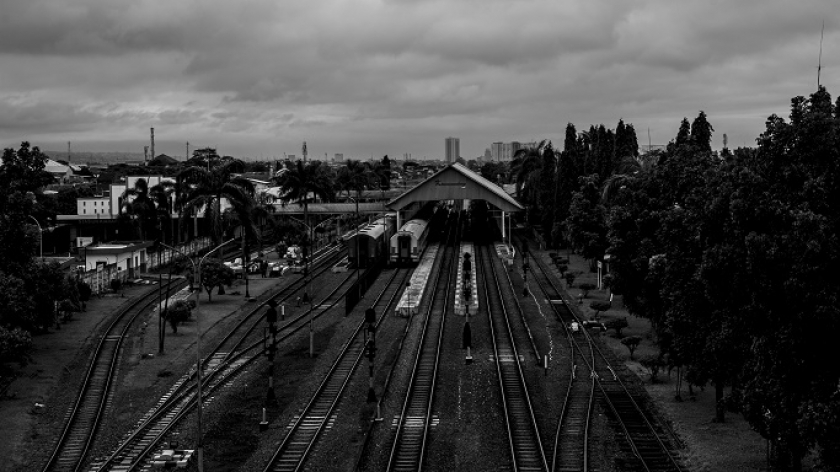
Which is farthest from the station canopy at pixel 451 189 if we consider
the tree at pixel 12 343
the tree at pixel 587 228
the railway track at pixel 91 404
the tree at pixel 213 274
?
the tree at pixel 12 343

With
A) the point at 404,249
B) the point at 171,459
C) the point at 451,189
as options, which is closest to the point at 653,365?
the point at 171,459

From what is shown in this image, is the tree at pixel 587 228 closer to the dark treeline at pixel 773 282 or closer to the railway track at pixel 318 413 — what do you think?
the railway track at pixel 318 413

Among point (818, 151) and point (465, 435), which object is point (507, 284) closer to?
point (465, 435)

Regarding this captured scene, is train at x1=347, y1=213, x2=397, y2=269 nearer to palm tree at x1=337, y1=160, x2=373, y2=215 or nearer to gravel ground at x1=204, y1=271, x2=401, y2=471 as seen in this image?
gravel ground at x1=204, y1=271, x2=401, y2=471

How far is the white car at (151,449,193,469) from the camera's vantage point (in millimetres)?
24578

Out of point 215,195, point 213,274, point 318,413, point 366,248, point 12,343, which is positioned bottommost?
point 318,413

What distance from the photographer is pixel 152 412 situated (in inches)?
1192

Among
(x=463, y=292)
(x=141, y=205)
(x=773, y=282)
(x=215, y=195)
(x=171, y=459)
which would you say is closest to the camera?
(x=773, y=282)

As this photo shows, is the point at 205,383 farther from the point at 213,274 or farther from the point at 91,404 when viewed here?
the point at 213,274

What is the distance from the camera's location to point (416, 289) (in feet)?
184

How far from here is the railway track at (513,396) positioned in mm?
25000

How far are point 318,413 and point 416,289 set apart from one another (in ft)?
87.0

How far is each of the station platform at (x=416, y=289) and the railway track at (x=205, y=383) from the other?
495 cm

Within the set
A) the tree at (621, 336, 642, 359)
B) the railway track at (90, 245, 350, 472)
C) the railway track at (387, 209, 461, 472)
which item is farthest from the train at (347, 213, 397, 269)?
the tree at (621, 336, 642, 359)
